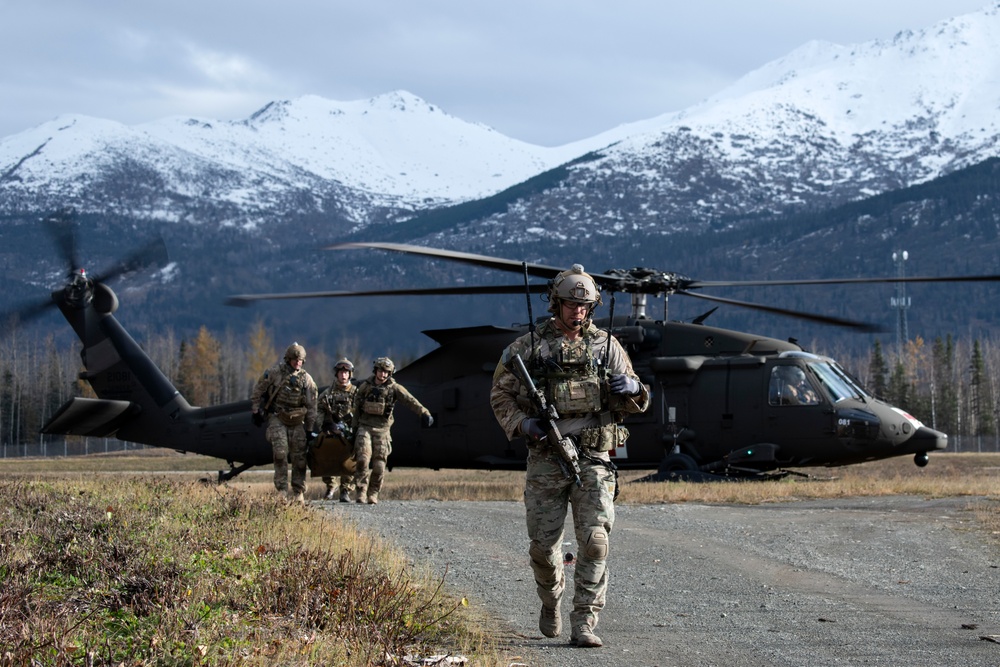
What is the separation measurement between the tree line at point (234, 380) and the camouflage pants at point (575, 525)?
243 ft

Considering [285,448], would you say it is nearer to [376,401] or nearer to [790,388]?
[376,401]

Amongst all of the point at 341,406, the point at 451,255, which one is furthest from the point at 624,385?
the point at 341,406

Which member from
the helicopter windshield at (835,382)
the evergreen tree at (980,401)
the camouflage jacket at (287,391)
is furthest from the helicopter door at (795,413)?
the evergreen tree at (980,401)

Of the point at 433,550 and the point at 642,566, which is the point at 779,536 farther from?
the point at 433,550

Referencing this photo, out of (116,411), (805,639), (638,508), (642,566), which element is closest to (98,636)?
(805,639)

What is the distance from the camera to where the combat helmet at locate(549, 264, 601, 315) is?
8102 millimetres

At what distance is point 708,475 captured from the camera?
810 inches

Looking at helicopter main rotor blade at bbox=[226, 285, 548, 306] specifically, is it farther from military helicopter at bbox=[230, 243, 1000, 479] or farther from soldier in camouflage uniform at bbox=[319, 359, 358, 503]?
military helicopter at bbox=[230, 243, 1000, 479]

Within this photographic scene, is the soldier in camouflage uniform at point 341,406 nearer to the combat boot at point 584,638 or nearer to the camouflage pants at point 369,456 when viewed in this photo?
the camouflage pants at point 369,456

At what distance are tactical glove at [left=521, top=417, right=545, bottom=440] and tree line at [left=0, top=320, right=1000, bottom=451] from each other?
7422cm

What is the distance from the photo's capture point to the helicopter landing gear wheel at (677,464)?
20.7 meters

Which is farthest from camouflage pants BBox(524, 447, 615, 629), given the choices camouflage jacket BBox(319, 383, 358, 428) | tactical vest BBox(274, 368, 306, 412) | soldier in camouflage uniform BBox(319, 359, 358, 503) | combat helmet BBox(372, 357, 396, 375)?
camouflage jacket BBox(319, 383, 358, 428)

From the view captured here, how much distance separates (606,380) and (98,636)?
353 cm

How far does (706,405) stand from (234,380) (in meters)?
91.1
